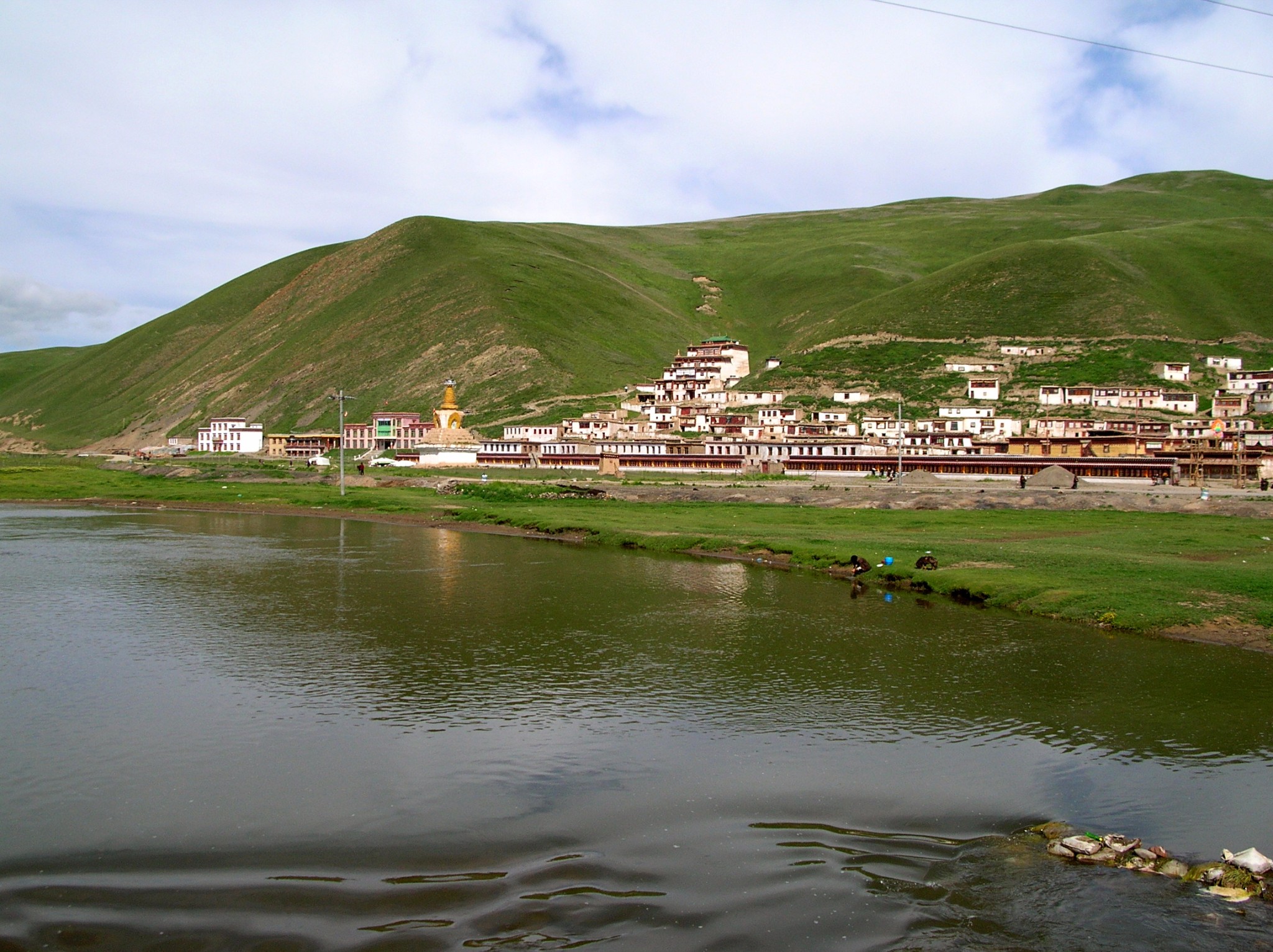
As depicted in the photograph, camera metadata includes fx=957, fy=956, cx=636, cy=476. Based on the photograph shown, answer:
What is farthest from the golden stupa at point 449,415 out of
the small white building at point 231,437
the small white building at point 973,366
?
the small white building at point 973,366

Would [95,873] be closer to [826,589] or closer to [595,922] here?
[595,922]

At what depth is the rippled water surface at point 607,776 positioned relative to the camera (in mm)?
12852

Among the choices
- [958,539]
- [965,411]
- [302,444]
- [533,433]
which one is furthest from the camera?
[302,444]

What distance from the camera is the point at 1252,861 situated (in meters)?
13.9

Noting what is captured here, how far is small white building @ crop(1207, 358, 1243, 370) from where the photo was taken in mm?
128625

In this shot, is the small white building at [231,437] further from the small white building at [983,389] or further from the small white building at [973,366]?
the small white building at [973,366]

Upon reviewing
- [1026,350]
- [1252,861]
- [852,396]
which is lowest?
[1252,861]

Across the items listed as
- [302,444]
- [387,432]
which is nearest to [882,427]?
[387,432]

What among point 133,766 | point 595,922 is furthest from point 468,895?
point 133,766

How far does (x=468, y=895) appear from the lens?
13.4 meters

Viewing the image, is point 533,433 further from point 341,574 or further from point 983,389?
point 341,574

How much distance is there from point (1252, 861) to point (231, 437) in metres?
145

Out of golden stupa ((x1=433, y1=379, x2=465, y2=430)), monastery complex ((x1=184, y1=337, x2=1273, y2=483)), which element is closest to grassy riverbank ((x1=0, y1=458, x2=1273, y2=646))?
monastery complex ((x1=184, y1=337, x2=1273, y2=483))

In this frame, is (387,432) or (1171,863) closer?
(1171,863)
